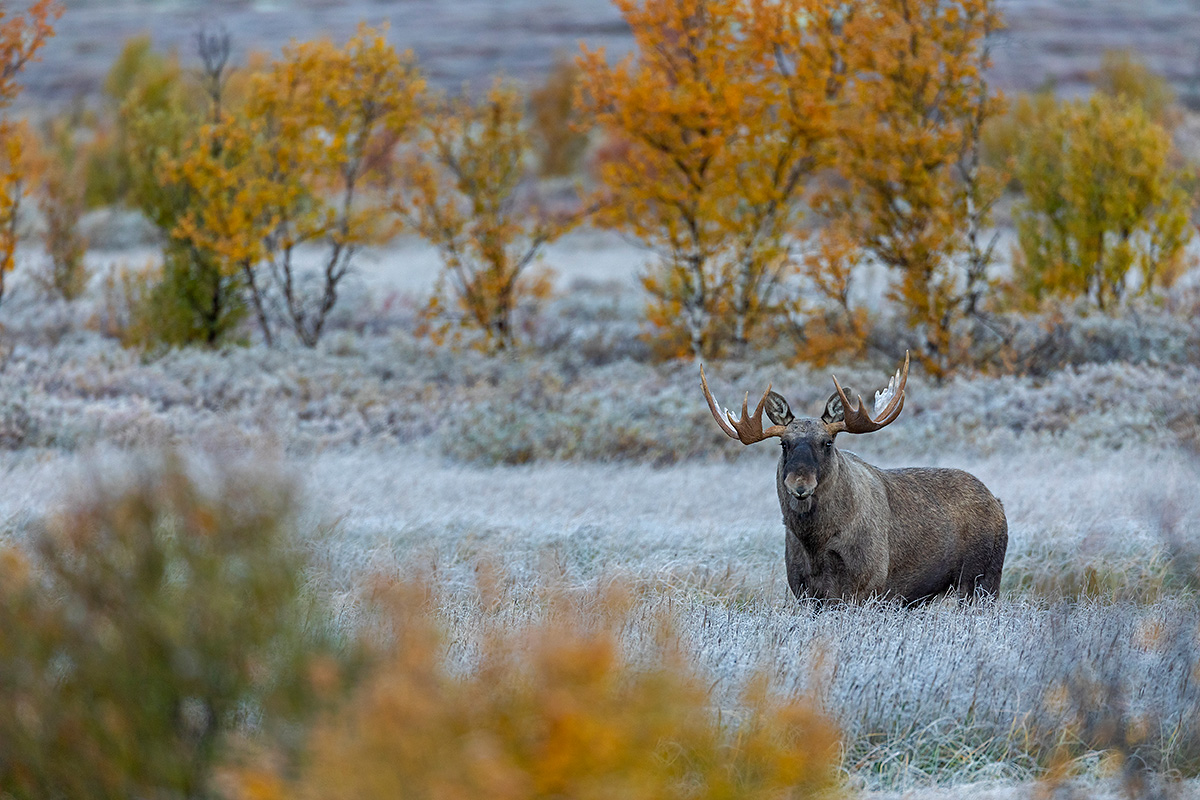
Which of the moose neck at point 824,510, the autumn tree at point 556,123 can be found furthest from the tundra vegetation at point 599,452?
the autumn tree at point 556,123

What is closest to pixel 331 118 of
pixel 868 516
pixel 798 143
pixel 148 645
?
pixel 798 143

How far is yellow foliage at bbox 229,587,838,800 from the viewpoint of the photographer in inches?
96.9

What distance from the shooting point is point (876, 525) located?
589cm

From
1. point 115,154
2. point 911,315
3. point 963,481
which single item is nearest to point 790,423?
point 963,481

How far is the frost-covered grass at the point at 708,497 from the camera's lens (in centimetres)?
436

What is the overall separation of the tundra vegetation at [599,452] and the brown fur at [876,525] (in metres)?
0.25

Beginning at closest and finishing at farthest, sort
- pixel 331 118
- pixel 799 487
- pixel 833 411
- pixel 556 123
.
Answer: pixel 799 487, pixel 833 411, pixel 331 118, pixel 556 123

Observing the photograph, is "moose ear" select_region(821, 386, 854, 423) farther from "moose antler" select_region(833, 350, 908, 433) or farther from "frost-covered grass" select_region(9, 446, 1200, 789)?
"frost-covered grass" select_region(9, 446, 1200, 789)

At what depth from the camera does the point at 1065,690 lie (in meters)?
4.23

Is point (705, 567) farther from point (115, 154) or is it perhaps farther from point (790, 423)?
point (115, 154)

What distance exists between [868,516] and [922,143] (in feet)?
28.3

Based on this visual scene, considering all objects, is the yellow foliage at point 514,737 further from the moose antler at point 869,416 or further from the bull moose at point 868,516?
the moose antler at point 869,416

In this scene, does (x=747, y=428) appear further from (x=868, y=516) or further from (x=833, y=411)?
(x=868, y=516)

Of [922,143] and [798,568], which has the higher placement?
[922,143]
